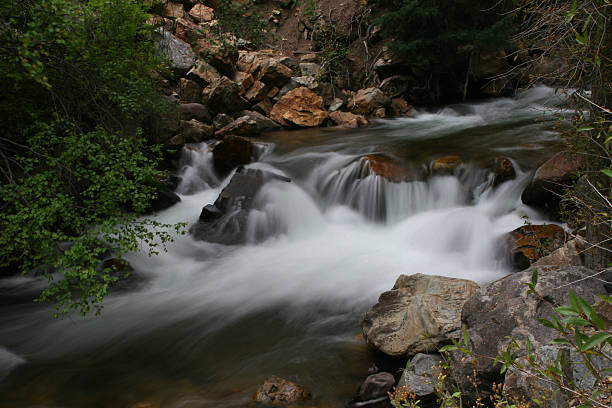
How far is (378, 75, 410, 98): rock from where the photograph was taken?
1554 cm

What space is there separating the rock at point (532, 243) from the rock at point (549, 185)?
0.66 metres

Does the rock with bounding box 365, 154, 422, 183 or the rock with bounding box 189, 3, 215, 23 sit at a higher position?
the rock with bounding box 189, 3, 215, 23

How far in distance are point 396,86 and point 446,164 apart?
8.10 meters

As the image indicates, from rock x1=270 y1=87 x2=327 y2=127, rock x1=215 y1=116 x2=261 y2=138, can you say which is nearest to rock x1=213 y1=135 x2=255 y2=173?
rock x1=215 y1=116 x2=261 y2=138

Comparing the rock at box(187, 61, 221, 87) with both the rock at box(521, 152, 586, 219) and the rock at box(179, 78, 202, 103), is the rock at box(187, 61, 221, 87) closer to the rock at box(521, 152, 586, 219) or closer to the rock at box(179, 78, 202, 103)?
the rock at box(179, 78, 202, 103)

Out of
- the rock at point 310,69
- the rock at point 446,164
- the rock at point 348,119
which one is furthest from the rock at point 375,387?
the rock at point 310,69

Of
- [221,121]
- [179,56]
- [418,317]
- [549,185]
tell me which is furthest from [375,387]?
[179,56]

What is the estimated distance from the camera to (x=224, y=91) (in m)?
13.4

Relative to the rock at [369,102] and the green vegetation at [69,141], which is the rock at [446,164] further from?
the rock at [369,102]

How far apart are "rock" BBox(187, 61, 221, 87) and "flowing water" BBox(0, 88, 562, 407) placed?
4607mm

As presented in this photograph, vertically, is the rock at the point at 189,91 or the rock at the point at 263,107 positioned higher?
the rock at the point at 189,91

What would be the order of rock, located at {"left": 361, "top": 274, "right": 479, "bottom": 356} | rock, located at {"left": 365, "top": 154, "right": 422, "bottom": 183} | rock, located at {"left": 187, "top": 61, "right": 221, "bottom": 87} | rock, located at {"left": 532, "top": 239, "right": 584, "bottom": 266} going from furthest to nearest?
1. rock, located at {"left": 187, "top": 61, "right": 221, "bottom": 87}
2. rock, located at {"left": 365, "top": 154, "right": 422, "bottom": 183}
3. rock, located at {"left": 532, "top": 239, "right": 584, "bottom": 266}
4. rock, located at {"left": 361, "top": 274, "right": 479, "bottom": 356}

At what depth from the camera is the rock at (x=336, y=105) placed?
48.6 ft

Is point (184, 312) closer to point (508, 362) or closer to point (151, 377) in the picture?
point (151, 377)
